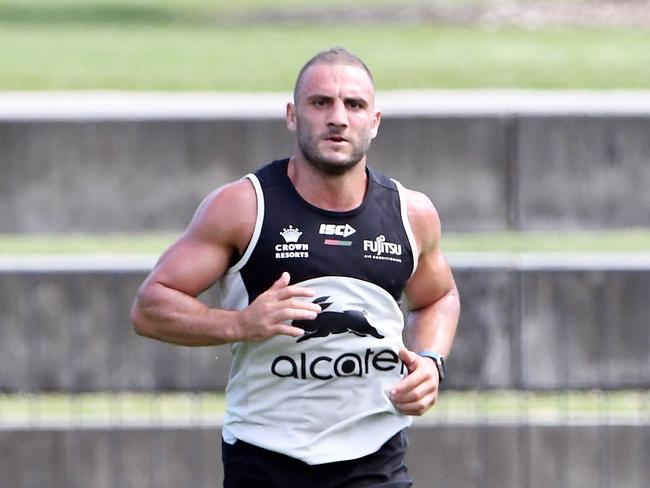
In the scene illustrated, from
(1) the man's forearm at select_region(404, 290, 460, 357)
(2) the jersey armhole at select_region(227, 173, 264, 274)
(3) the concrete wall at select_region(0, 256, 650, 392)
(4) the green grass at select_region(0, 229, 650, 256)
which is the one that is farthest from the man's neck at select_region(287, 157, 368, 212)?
(4) the green grass at select_region(0, 229, 650, 256)

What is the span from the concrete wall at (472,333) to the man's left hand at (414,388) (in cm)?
322

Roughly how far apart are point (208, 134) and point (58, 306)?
4.80 ft

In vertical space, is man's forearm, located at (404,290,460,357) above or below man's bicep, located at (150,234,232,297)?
below

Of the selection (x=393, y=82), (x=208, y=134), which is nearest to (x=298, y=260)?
(x=208, y=134)

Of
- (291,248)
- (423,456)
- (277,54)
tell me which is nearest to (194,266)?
(291,248)

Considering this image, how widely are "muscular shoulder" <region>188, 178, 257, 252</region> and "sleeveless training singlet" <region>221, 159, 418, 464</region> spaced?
0.03 m

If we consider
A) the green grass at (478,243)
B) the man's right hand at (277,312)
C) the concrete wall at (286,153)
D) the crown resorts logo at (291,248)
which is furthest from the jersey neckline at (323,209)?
the green grass at (478,243)

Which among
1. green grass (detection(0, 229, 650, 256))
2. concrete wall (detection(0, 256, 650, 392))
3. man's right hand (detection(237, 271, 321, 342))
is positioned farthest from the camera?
green grass (detection(0, 229, 650, 256))

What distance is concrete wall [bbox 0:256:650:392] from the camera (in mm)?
8281

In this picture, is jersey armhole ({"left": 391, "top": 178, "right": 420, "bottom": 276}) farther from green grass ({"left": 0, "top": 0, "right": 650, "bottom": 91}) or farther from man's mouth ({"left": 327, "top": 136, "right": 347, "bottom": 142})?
green grass ({"left": 0, "top": 0, "right": 650, "bottom": 91})

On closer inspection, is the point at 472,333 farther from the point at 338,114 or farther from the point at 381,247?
the point at 338,114

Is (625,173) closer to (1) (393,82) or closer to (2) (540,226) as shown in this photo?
(2) (540,226)

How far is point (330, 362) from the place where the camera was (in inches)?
204

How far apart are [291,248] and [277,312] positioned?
35 cm
